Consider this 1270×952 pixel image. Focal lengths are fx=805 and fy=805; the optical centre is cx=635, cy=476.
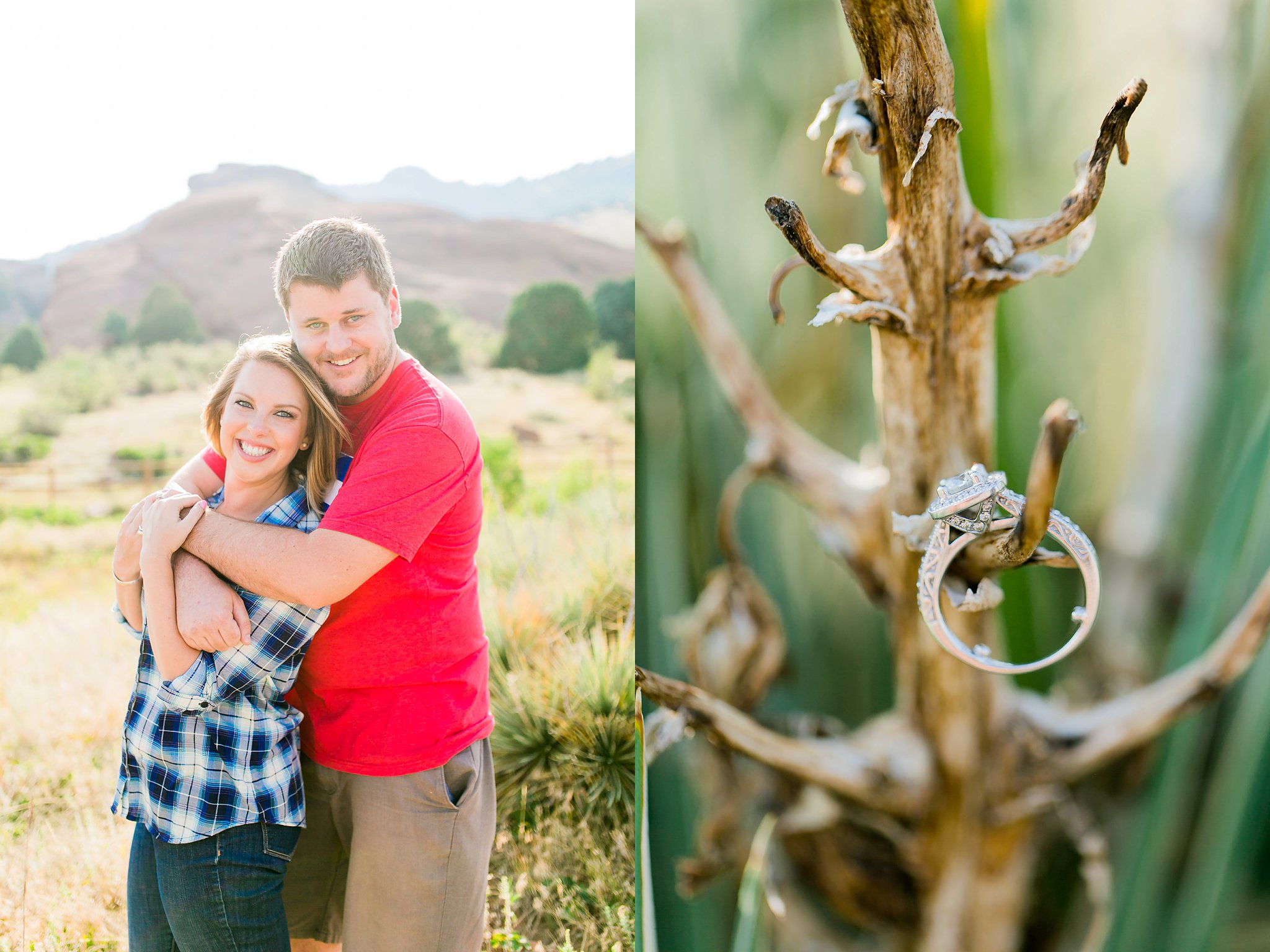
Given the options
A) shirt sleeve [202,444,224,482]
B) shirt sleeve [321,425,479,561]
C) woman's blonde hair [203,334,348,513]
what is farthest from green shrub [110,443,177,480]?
shirt sleeve [321,425,479,561]

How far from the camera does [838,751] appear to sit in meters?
1.01

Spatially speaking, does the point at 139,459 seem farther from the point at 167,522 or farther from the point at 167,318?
the point at 167,522

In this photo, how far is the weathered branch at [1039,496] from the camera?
0.75 m

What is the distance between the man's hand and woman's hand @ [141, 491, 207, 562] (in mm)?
37

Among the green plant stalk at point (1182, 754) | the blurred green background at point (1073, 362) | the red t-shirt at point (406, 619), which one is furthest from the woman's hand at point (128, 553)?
the green plant stalk at point (1182, 754)

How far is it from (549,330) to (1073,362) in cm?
494

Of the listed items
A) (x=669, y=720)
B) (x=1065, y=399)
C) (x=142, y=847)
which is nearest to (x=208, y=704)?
(x=142, y=847)

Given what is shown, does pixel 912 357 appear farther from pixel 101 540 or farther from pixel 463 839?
pixel 101 540

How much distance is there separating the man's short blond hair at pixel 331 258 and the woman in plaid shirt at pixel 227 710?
11cm

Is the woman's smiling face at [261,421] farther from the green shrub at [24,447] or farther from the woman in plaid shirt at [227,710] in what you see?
the green shrub at [24,447]

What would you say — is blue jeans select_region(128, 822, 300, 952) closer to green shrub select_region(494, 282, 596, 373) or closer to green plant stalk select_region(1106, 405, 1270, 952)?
green plant stalk select_region(1106, 405, 1270, 952)

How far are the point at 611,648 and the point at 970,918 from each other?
166 cm

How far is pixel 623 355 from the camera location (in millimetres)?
5461

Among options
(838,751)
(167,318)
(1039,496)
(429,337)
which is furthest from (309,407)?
(167,318)
